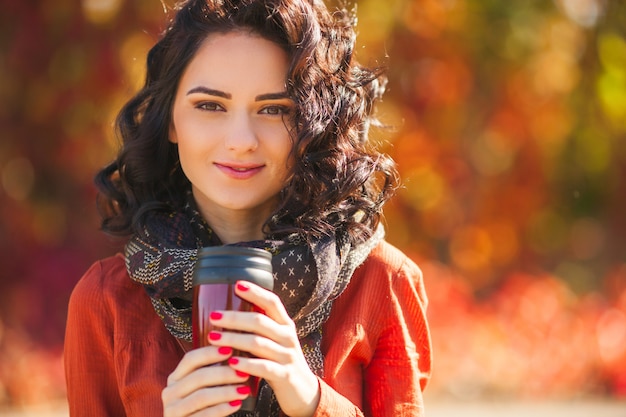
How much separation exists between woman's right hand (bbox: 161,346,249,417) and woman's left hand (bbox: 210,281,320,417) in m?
0.02

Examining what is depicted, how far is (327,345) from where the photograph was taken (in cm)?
238

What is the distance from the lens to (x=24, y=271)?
5875 mm

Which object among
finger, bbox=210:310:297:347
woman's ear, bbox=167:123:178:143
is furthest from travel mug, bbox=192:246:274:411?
woman's ear, bbox=167:123:178:143

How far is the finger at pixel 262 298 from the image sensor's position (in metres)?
1.83

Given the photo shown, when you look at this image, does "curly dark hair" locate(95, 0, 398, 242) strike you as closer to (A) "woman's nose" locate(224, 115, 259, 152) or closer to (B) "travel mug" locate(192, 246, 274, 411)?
(A) "woman's nose" locate(224, 115, 259, 152)

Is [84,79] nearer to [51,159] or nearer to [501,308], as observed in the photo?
[51,159]

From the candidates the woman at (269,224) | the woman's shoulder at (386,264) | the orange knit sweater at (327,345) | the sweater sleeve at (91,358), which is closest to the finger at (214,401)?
the woman at (269,224)

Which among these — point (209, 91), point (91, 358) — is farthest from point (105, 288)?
point (209, 91)

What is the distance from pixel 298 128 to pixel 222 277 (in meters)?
0.62

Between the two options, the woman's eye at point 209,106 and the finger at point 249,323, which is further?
the woman's eye at point 209,106

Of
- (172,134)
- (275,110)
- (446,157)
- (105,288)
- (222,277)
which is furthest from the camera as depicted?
Answer: (446,157)

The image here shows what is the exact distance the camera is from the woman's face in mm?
2279

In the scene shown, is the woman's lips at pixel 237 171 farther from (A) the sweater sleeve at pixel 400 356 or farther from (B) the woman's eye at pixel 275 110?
(A) the sweater sleeve at pixel 400 356

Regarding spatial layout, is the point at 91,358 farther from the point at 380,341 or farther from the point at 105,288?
the point at 380,341
